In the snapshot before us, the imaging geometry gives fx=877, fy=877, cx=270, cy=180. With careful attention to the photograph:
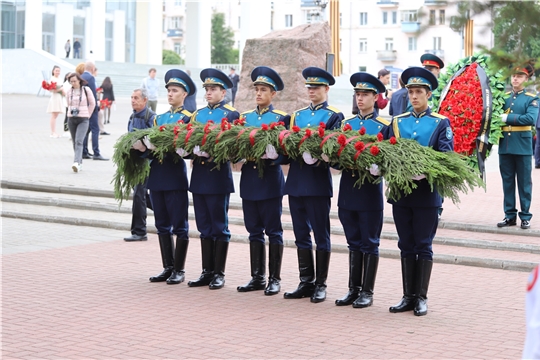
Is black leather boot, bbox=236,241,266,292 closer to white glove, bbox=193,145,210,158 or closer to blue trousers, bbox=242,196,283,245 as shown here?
blue trousers, bbox=242,196,283,245

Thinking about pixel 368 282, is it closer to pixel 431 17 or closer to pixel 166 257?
pixel 166 257

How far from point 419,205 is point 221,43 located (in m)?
78.8

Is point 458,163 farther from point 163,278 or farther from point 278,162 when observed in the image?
point 163,278

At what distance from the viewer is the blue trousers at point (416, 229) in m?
7.18

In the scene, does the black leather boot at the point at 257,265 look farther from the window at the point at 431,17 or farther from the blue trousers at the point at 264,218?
the window at the point at 431,17

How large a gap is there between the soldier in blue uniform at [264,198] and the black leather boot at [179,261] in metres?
0.69

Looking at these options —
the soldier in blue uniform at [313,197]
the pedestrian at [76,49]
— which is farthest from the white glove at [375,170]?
the pedestrian at [76,49]

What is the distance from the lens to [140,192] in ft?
34.6

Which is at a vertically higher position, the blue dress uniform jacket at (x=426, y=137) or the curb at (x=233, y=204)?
the blue dress uniform jacket at (x=426, y=137)

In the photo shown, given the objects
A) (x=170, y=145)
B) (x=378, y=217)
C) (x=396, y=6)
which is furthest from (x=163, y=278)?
(x=396, y=6)

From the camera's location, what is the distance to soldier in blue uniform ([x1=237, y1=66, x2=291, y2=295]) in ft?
25.8

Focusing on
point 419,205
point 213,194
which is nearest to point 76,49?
point 213,194

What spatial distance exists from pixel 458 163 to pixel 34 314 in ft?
11.8

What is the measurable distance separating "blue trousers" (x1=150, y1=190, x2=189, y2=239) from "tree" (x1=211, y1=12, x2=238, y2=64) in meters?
76.6
